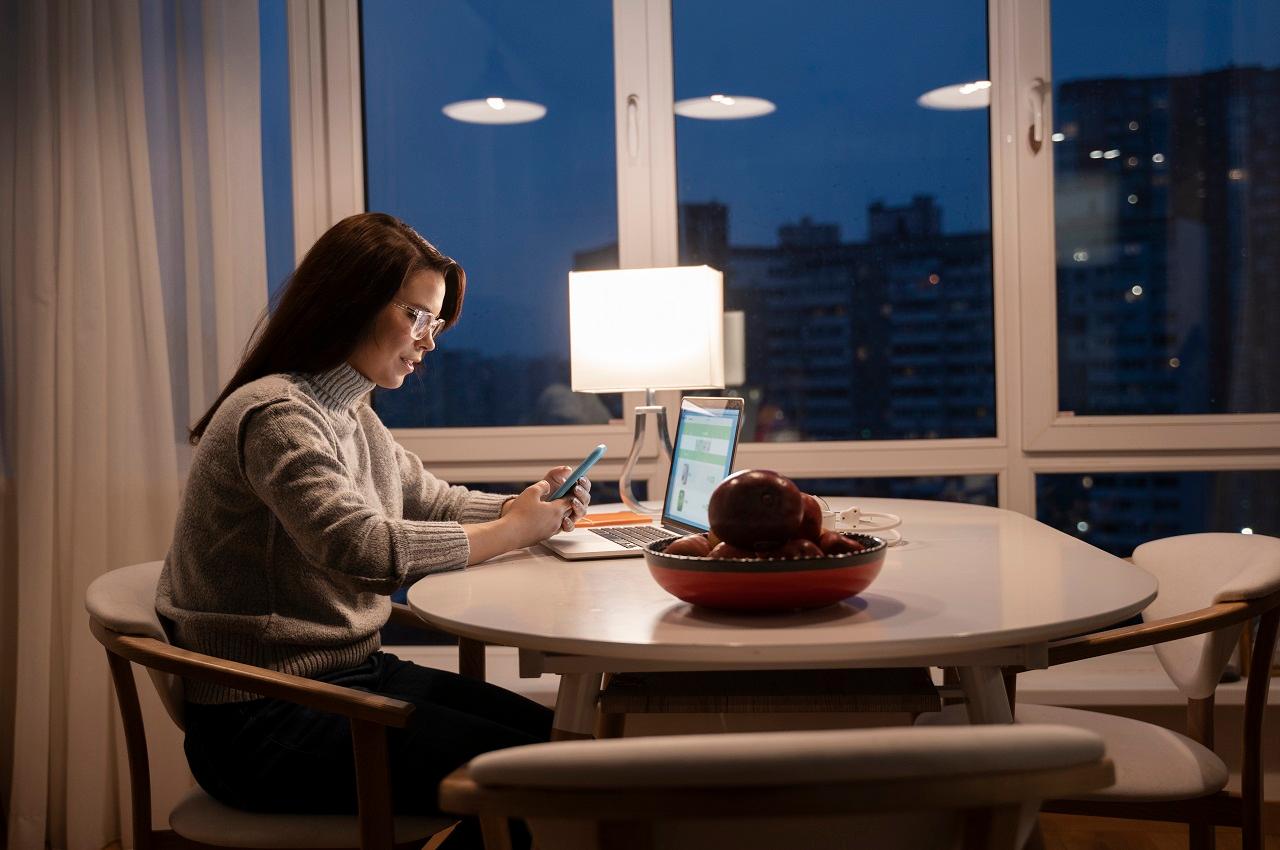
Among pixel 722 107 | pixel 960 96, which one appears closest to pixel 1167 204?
pixel 960 96

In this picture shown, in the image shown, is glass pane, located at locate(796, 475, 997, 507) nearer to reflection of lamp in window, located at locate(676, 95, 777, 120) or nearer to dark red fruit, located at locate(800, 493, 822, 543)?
reflection of lamp in window, located at locate(676, 95, 777, 120)

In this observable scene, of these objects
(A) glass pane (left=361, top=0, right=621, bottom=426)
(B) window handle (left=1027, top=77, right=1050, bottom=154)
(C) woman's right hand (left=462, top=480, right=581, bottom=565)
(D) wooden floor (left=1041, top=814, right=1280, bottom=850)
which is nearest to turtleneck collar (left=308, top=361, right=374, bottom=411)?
(C) woman's right hand (left=462, top=480, right=581, bottom=565)

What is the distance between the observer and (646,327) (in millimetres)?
2480

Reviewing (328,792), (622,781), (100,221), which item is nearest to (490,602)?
(328,792)

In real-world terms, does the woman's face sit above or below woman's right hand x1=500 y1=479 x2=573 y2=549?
above

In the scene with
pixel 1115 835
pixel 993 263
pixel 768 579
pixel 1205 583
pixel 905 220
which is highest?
pixel 905 220

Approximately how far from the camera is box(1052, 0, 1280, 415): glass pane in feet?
9.51

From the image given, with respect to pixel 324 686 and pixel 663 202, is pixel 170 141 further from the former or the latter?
pixel 324 686

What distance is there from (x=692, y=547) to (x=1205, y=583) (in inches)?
39.6

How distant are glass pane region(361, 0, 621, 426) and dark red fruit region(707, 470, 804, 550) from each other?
1848 millimetres

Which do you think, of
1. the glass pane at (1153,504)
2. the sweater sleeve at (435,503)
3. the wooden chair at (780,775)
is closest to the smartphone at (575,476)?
the sweater sleeve at (435,503)

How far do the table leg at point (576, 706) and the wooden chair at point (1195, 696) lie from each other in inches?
23.5

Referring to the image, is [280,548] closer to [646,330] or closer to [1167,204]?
[646,330]

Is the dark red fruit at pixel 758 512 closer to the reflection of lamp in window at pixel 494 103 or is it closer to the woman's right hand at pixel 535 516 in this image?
the woman's right hand at pixel 535 516
